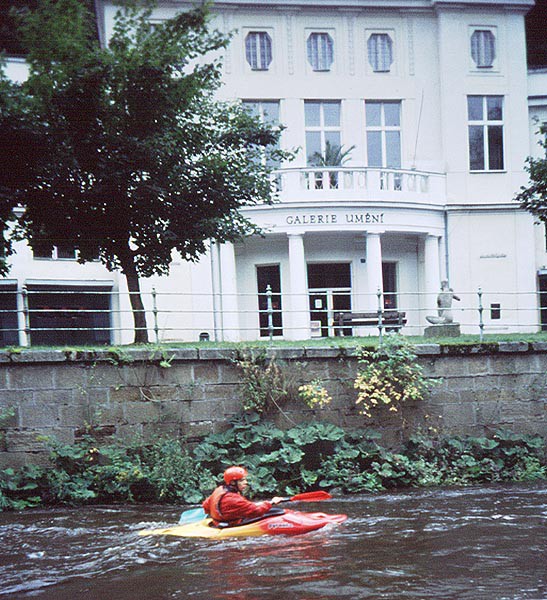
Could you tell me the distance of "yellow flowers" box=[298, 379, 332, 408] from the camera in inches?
527

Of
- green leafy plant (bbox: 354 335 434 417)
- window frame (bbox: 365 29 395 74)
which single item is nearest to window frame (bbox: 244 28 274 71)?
window frame (bbox: 365 29 395 74)

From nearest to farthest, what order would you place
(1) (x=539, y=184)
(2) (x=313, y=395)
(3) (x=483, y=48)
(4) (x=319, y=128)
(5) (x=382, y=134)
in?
(2) (x=313, y=395) < (1) (x=539, y=184) < (4) (x=319, y=128) < (5) (x=382, y=134) < (3) (x=483, y=48)

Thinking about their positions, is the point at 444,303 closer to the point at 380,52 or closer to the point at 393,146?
the point at 393,146

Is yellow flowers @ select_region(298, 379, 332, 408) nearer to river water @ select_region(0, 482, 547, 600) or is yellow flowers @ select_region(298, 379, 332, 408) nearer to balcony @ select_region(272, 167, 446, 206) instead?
river water @ select_region(0, 482, 547, 600)

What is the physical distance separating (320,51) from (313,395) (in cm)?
1610

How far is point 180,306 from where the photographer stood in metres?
25.3

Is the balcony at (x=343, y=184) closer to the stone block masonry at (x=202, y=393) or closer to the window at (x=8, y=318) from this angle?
the window at (x=8, y=318)

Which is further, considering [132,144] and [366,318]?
[366,318]

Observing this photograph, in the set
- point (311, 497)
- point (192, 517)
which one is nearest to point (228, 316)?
point (311, 497)

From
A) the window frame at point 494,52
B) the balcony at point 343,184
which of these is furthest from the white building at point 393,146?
the balcony at point 343,184

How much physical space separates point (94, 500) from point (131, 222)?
6.30m

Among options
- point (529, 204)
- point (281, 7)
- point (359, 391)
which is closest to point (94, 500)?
point (359, 391)

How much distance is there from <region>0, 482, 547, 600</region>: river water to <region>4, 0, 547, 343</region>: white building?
14.1 meters

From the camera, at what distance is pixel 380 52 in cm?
2662
